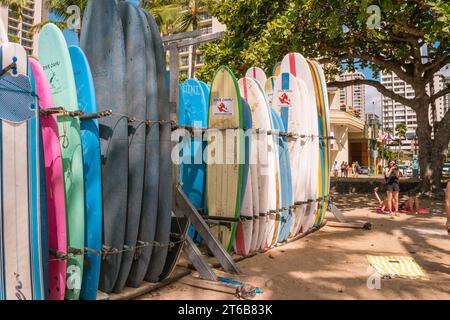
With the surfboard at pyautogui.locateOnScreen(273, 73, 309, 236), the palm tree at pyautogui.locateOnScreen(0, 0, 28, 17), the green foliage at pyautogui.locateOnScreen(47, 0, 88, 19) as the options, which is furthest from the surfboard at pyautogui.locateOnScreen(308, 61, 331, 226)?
the palm tree at pyautogui.locateOnScreen(0, 0, 28, 17)

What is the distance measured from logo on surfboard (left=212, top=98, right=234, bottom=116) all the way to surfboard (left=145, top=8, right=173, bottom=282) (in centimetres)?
136

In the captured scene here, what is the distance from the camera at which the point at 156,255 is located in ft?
11.6

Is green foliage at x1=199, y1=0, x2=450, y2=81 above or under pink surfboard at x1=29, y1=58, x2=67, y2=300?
above

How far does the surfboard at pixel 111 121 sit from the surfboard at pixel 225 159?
1772 millimetres

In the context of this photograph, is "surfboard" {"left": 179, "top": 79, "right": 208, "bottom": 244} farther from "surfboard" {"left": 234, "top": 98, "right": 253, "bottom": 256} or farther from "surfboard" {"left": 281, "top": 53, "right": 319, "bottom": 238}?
"surfboard" {"left": 281, "top": 53, "right": 319, "bottom": 238}

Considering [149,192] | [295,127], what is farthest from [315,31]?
[149,192]

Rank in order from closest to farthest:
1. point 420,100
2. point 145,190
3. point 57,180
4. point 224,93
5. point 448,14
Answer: point 57,180 < point 145,190 < point 224,93 < point 448,14 < point 420,100

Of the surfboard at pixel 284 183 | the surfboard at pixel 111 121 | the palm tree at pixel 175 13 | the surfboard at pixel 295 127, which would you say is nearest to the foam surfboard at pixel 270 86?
the surfboard at pixel 295 127

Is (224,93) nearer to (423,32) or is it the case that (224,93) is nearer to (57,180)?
(57,180)

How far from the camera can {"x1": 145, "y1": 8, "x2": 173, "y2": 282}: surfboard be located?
3520mm

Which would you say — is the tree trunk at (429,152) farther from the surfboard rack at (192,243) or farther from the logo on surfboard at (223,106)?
the surfboard rack at (192,243)

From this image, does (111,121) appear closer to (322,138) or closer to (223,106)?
(223,106)

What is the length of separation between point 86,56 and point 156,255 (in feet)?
6.00
